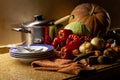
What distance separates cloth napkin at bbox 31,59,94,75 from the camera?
97 centimetres

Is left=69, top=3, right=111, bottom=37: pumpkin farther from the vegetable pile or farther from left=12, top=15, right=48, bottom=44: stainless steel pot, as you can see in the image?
left=12, top=15, right=48, bottom=44: stainless steel pot

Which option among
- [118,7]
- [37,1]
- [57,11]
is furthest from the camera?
[118,7]

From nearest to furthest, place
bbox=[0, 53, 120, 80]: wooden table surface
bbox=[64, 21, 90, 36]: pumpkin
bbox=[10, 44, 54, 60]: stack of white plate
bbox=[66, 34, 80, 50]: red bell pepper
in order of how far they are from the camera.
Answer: bbox=[0, 53, 120, 80]: wooden table surface → bbox=[10, 44, 54, 60]: stack of white plate → bbox=[66, 34, 80, 50]: red bell pepper → bbox=[64, 21, 90, 36]: pumpkin

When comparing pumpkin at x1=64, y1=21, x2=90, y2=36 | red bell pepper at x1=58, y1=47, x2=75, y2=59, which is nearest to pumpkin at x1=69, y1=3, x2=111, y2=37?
pumpkin at x1=64, y1=21, x2=90, y2=36

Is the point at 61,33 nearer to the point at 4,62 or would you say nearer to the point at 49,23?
the point at 49,23

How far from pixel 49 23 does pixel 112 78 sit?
1.51 feet

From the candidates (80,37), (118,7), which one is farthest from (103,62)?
(118,7)

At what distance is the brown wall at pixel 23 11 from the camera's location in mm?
1479

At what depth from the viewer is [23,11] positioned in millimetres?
1550

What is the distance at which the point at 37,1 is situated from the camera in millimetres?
1607

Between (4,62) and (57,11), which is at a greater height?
(57,11)

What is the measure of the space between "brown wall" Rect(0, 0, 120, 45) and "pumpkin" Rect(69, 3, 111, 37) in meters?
0.22

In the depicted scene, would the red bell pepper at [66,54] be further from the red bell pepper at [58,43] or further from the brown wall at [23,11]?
the brown wall at [23,11]

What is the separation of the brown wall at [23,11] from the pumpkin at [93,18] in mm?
215
